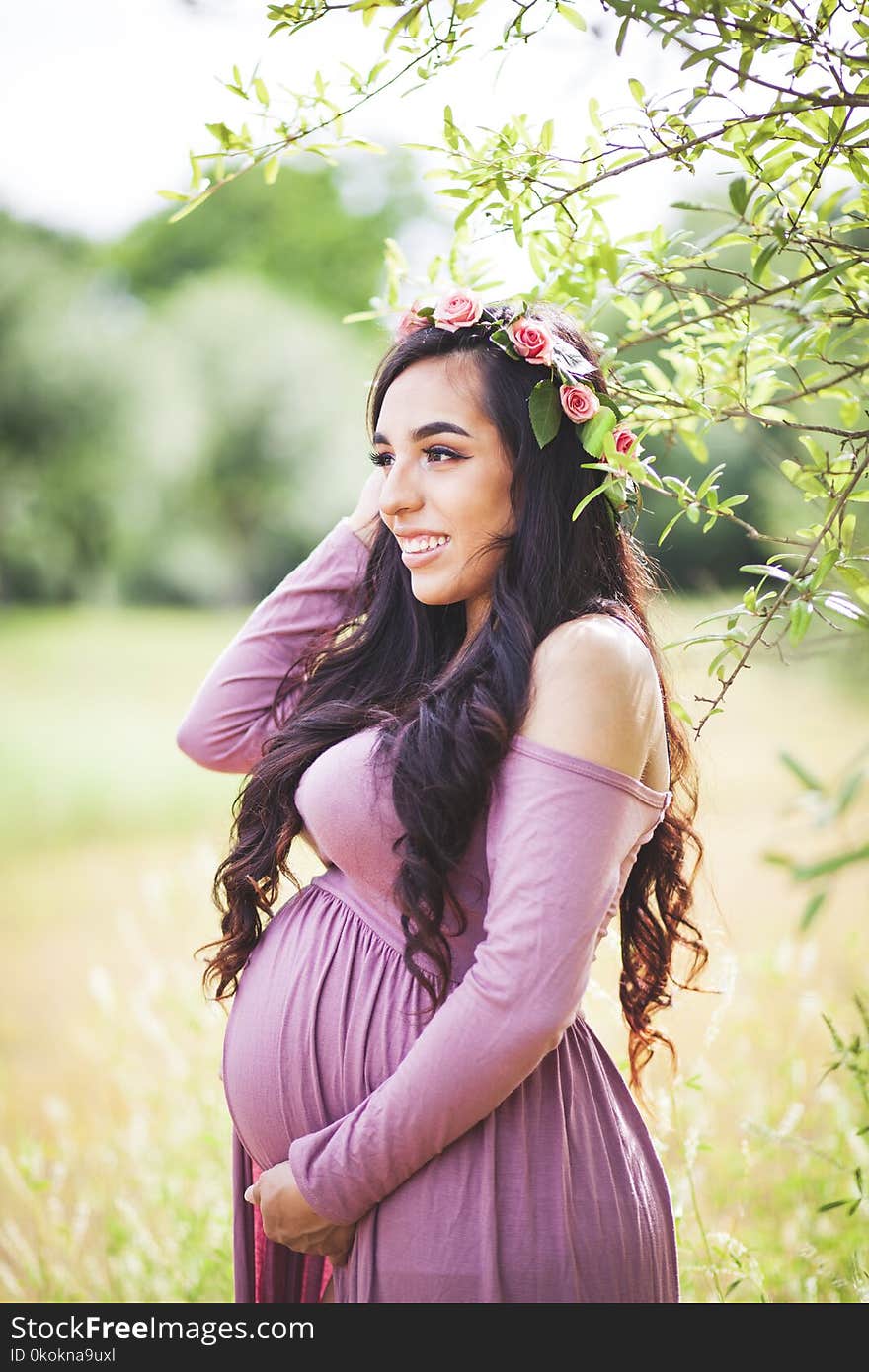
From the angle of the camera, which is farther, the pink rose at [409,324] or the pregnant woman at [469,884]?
the pink rose at [409,324]

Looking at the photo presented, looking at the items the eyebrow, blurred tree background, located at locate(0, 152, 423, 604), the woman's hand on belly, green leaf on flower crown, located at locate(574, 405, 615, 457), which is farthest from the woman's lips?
blurred tree background, located at locate(0, 152, 423, 604)

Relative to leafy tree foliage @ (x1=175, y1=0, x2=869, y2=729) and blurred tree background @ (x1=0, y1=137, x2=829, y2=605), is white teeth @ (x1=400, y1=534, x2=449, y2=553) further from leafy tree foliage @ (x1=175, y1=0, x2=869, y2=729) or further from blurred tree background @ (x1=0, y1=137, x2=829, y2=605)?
blurred tree background @ (x1=0, y1=137, x2=829, y2=605)

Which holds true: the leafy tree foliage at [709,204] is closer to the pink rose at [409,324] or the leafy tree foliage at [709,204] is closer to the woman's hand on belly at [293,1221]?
the pink rose at [409,324]

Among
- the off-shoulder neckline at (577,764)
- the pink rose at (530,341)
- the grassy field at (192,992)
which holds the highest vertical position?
the pink rose at (530,341)

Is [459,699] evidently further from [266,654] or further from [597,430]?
[266,654]

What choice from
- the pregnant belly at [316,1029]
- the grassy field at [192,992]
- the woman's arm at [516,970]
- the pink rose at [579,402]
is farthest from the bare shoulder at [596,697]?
the pregnant belly at [316,1029]

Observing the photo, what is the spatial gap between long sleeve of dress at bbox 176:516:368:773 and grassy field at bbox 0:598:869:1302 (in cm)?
52

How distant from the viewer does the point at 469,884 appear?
142cm

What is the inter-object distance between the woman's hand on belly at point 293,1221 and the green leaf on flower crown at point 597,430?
891 millimetres

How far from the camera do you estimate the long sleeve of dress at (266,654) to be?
72.0 inches

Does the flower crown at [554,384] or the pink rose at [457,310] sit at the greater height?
the pink rose at [457,310]

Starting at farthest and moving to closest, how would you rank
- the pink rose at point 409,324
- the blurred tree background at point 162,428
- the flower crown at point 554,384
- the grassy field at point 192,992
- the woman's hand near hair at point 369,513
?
the blurred tree background at point 162,428 → the grassy field at point 192,992 → the woman's hand near hair at point 369,513 → the pink rose at point 409,324 → the flower crown at point 554,384

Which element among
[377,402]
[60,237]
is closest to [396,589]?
[377,402]
